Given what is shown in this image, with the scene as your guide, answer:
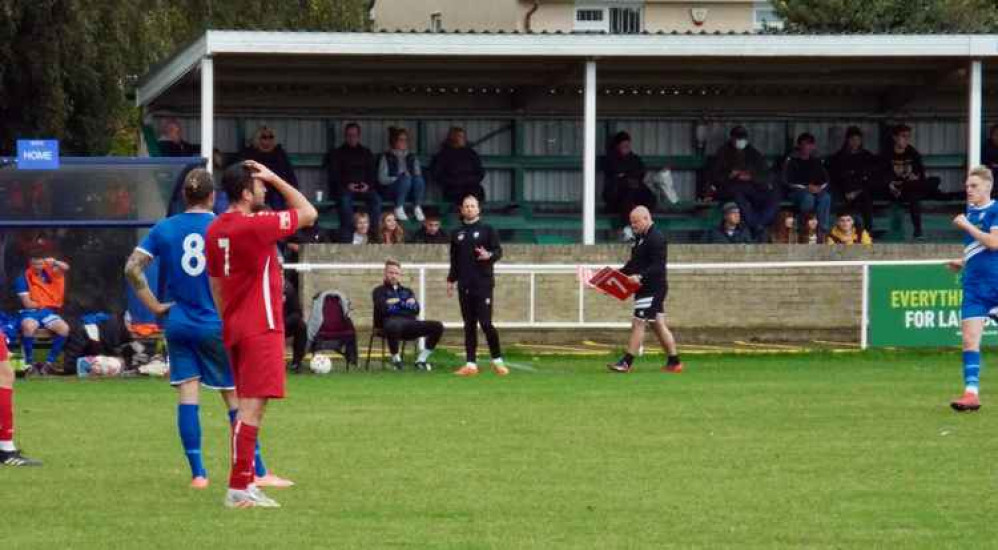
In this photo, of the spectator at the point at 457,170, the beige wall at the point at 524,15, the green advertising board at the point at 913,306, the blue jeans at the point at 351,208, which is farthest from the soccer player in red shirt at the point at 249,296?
the beige wall at the point at 524,15

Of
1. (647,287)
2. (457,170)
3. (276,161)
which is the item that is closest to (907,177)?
(457,170)

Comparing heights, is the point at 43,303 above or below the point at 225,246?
below

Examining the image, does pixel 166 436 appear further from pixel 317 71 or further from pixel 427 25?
pixel 427 25

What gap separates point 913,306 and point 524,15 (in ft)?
99.7

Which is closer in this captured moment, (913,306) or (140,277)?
(140,277)

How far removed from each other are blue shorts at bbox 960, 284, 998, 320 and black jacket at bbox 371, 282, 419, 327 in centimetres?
850

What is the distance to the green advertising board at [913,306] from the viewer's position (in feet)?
83.3

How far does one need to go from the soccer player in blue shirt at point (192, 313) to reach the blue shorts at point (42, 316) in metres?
11.1

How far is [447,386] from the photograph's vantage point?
67.2ft

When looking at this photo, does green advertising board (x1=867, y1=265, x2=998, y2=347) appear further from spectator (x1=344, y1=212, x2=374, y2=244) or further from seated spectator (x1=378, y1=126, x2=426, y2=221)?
seated spectator (x1=378, y1=126, x2=426, y2=221)

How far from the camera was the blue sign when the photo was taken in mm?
22875

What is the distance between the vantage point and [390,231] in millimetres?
28016

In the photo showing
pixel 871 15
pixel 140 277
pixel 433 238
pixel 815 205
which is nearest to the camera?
pixel 140 277

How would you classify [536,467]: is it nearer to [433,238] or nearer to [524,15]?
[433,238]
